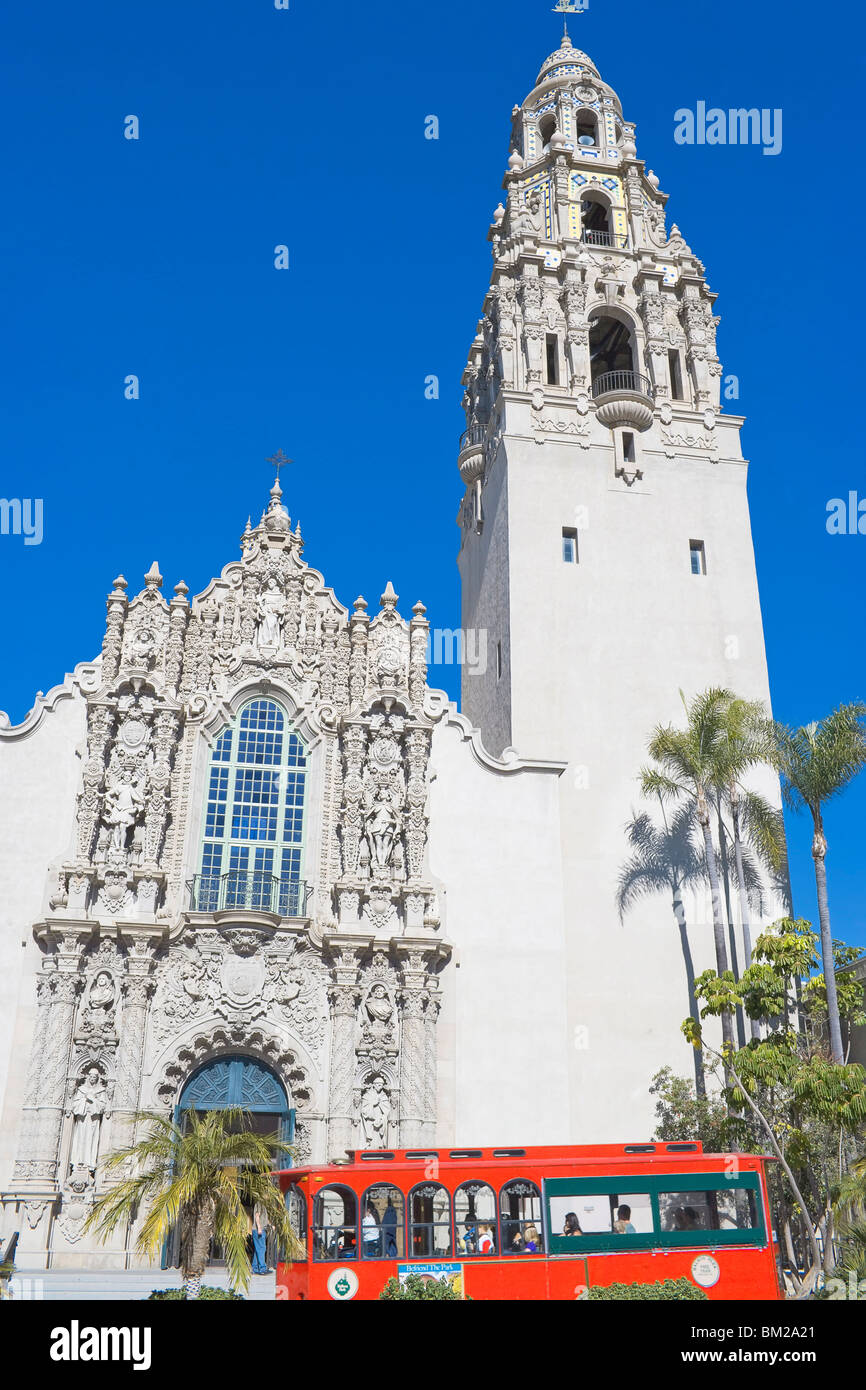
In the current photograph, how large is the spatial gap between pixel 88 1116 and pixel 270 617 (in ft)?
41.9

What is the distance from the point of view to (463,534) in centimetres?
4288

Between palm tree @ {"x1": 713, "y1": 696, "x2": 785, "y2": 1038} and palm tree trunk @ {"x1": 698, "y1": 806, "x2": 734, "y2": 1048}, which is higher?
palm tree @ {"x1": 713, "y1": 696, "x2": 785, "y2": 1038}

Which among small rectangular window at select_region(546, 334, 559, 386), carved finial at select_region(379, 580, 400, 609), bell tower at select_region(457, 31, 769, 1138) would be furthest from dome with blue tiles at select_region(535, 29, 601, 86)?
carved finial at select_region(379, 580, 400, 609)

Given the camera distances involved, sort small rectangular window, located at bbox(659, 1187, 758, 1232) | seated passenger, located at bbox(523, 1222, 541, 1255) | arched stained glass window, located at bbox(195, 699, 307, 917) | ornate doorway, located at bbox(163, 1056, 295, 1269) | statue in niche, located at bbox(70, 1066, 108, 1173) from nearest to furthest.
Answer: seated passenger, located at bbox(523, 1222, 541, 1255)
small rectangular window, located at bbox(659, 1187, 758, 1232)
statue in niche, located at bbox(70, 1066, 108, 1173)
ornate doorway, located at bbox(163, 1056, 295, 1269)
arched stained glass window, located at bbox(195, 699, 307, 917)

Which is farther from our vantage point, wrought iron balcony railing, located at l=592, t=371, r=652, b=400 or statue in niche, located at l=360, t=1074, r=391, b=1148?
wrought iron balcony railing, located at l=592, t=371, r=652, b=400

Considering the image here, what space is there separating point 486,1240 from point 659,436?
2569 cm

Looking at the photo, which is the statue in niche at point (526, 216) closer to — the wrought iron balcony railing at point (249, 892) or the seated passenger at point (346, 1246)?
the wrought iron balcony railing at point (249, 892)

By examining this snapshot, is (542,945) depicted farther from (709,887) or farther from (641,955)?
(709,887)

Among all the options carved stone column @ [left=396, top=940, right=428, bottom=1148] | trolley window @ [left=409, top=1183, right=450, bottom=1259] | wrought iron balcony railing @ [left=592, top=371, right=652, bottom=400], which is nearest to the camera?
trolley window @ [left=409, top=1183, right=450, bottom=1259]

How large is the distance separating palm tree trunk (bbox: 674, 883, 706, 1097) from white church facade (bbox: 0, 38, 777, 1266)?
218 mm

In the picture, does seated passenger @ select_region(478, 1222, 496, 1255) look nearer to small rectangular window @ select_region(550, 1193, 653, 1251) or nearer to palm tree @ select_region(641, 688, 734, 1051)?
small rectangular window @ select_region(550, 1193, 653, 1251)

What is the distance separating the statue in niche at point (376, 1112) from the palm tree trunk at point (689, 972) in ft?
24.9

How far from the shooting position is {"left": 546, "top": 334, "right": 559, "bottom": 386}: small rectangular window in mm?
37312

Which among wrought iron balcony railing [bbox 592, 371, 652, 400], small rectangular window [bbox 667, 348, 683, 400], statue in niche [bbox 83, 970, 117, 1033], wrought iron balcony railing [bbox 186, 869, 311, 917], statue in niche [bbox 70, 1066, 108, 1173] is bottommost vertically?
statue in niche [bbox 70, 1066, 108, 1173]
